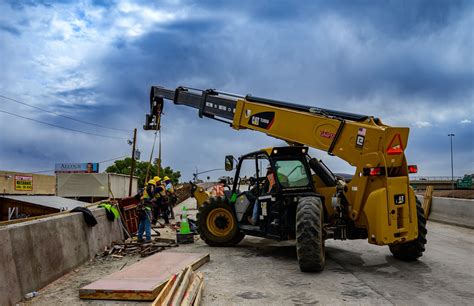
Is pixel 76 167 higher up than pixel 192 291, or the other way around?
pixel 76 167

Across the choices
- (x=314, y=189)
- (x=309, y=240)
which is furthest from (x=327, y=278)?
(x=314, y=189)

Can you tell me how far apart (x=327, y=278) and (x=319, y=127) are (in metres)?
3.11

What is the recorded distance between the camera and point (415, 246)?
860 cm

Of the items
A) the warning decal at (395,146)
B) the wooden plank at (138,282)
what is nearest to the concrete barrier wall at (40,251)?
the wooden plank at (138,282)

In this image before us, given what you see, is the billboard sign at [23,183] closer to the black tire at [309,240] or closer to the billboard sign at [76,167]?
the billboard sign at [76,167]

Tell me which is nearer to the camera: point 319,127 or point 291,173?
point 319,127

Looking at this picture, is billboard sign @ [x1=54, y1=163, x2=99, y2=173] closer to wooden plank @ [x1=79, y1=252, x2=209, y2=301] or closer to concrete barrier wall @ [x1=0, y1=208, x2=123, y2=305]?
concrete barrier wall @ [x1=0, y1=208, x2=123, y2=305]

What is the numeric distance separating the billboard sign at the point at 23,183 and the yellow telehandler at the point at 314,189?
3543 centimetres

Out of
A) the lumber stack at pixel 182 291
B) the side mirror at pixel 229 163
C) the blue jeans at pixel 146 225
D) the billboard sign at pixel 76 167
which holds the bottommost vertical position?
the lumber stack at pixel 182 291

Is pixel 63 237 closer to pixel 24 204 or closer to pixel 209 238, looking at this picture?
pixel 209 238

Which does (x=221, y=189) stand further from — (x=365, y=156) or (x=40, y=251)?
(x=40, y=251)

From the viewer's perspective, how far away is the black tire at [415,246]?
28.2ft

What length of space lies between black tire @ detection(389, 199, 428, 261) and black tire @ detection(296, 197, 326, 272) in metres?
2.13

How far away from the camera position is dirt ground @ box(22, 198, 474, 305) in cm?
609
